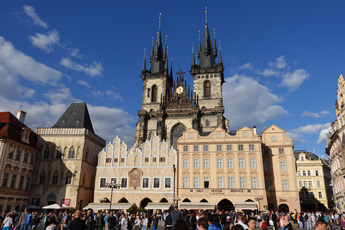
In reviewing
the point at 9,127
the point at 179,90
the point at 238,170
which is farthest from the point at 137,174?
the point at 179,90

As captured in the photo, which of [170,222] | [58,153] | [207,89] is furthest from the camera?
[207,89]

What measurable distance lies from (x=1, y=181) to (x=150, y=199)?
61.1 ft

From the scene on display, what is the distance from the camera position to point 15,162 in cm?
3700

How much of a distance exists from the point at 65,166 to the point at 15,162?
676 cm

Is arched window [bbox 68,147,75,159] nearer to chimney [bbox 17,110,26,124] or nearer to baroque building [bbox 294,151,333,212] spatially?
chimney [bbox 17,110,26,124]

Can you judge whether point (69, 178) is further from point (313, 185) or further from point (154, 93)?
point (313, 185)

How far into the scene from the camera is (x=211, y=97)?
5822 cm

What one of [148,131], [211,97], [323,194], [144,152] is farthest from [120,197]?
[323,194]

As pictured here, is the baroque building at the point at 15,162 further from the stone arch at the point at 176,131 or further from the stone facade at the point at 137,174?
the stone arch at the point at 176,131

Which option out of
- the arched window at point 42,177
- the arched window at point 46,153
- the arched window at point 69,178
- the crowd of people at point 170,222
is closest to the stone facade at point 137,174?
the arched window at point 69,178

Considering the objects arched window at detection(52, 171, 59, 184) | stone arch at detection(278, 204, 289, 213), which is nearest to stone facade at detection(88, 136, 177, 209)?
arched window at detection(52, 171, 59, 184)

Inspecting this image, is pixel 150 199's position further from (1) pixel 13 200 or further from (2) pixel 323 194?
(2) pixel 323 194

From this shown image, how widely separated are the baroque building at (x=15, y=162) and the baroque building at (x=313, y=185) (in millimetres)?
52897

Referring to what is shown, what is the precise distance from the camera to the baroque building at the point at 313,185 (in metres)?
60.1
